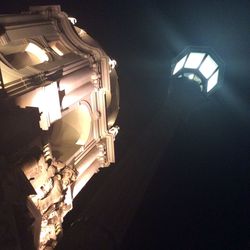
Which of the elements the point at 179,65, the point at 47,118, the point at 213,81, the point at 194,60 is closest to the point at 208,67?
the point at 194,60

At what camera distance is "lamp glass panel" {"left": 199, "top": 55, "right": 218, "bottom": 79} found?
82.9ft

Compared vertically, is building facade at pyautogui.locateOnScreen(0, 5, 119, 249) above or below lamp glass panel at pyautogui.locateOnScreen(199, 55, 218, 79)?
below

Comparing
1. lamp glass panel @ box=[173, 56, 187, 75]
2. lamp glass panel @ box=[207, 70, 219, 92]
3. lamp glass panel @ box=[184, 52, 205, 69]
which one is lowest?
lamp glass panel @ box=[173, 56, 187, 75]

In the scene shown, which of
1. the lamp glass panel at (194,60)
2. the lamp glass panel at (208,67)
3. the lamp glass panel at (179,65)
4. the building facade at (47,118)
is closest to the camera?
the building facade at (47,118)

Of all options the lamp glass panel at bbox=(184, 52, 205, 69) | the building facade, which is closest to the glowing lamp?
the lamp glass panel at bbox=(184, 52, 205, 69)

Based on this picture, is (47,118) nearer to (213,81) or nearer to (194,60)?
(194,60)

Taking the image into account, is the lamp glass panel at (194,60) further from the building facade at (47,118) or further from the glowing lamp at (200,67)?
the building facade at (47,118)

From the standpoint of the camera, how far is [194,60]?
26.0 metres

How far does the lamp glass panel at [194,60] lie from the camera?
84.0ft

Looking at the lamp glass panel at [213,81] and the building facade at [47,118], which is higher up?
the lamp glass panel at [213,81]

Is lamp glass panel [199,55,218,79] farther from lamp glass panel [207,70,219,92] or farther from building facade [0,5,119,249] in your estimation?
building facade [0,5,119,249]

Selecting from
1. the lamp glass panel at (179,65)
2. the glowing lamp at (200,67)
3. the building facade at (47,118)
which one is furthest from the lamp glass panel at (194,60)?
the building facade at (47,118)

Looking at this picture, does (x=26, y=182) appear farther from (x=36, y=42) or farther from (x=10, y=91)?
(x=36, y=42)

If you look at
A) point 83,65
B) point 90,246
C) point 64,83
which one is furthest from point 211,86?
point 90,246
